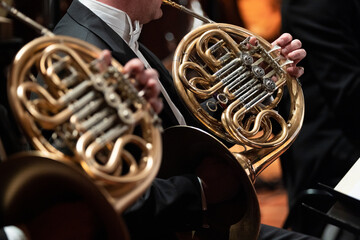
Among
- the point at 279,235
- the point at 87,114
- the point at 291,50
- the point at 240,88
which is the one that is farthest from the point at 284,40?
the point at 87,114

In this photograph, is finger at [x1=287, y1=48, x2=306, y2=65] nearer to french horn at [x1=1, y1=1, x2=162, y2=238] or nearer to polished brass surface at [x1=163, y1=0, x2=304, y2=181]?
polished brass surface at [x1=163, y1=0, x2=304, y2=181]

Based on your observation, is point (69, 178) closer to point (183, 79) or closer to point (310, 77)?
point (183, 79)

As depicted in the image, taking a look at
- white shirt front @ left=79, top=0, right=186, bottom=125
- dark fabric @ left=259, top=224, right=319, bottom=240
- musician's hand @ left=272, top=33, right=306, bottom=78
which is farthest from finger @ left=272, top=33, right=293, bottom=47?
dark fabric @ left=259, top=224, right=319, bottom=240

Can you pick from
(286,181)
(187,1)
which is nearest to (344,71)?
(286,181)

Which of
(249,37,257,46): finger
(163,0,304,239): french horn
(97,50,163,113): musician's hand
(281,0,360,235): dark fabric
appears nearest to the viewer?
(97,50,163,113): musician's hand

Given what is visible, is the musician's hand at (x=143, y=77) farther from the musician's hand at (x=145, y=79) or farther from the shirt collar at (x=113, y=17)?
the shirt collar at (x=113, y=17)

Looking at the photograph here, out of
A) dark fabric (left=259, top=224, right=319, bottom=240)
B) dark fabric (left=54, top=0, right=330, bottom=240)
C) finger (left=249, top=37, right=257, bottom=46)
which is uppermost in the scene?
finger (left=249, top=37, right=257, bottom=46)

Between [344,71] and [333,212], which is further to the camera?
[344,71]

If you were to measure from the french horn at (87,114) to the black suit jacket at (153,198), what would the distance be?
18 cm

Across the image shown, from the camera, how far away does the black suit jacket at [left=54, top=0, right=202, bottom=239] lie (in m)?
1.03

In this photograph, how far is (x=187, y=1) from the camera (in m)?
3.00

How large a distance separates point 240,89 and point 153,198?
44 cm

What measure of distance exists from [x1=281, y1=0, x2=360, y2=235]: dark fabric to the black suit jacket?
786 mm

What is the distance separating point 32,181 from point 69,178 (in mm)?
→ 98
